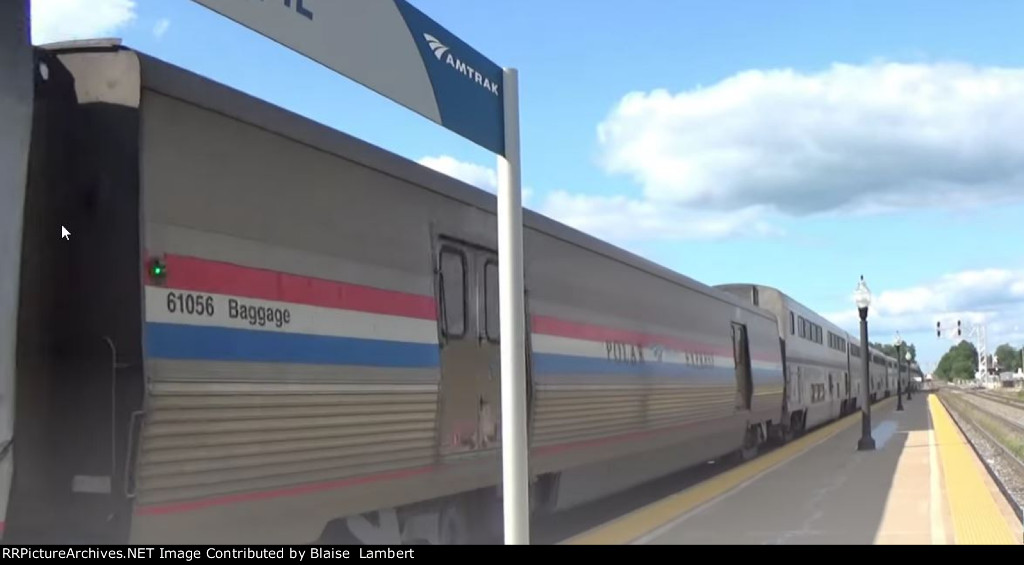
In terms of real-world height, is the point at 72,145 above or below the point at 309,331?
above

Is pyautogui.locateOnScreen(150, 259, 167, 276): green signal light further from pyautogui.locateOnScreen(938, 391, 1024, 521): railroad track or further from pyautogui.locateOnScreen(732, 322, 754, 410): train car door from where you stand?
pyautogui.locateOnScreen(732, 322, 754, 410): train car door

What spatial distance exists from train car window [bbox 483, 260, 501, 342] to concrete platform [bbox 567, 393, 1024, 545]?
252cm

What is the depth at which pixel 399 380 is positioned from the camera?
A: 18.9 feet

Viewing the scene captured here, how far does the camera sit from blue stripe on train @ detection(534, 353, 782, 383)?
823 cm

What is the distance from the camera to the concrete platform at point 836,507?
862 cm

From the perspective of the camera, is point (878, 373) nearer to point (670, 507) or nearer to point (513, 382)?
point (670, 507)

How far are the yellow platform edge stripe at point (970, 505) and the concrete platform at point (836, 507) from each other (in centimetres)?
1

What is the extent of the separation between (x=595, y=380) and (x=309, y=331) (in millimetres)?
4944

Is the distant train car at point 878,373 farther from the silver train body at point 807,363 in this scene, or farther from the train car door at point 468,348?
the train car door at point 468,348

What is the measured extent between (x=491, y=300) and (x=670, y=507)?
4.98 m

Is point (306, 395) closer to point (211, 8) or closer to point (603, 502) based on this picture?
point (211, 8)

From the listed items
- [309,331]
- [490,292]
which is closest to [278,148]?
[309,331]

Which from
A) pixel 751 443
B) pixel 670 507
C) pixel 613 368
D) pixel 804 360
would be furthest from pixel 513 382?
pixel 804 360


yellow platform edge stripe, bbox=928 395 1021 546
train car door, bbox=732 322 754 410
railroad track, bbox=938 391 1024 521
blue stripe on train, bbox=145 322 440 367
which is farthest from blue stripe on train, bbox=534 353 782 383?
railroad track, bbox=938 391 1024 521
